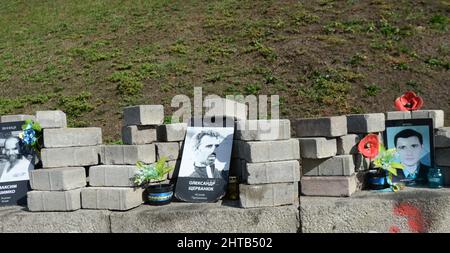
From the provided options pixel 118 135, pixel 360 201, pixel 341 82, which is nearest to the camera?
pixel 360 201

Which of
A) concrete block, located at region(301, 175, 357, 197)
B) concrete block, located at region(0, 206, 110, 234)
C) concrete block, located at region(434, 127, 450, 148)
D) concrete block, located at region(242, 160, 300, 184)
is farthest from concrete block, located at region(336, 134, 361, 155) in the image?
concrete block, located at region(0, 206, 110, 234)

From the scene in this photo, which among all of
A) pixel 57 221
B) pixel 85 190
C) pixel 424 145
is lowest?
pixel 57 221

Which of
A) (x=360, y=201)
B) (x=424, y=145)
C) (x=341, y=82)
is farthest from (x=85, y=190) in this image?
(x=341, y=82)

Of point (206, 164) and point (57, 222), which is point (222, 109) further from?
point (57, 222)

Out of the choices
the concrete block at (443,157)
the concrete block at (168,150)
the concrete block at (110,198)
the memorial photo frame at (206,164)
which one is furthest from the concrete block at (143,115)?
the concrete block at (443,157)

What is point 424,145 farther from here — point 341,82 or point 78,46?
point 78,46

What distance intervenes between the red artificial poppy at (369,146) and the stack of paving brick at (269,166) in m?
0.71

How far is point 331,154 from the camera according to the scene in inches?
154

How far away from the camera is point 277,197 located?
3.75 m

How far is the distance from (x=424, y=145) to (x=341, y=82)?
5.02 m

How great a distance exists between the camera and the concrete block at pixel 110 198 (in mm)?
3891

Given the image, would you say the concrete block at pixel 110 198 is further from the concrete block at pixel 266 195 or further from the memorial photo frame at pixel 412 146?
the memorial photo frame at pixel 412 146

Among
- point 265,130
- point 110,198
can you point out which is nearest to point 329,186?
point 265,130

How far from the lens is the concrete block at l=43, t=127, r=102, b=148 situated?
406 cm
